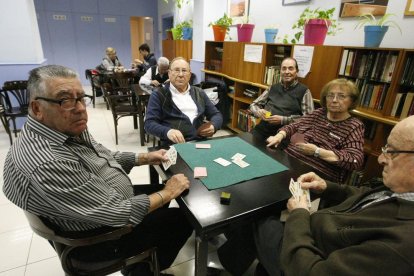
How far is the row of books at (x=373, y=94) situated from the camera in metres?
2.15

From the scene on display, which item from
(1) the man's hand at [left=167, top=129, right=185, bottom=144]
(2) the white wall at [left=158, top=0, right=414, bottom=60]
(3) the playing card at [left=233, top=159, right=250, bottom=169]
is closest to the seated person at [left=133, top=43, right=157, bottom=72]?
(2) the white wall at [left=158, top=0, right=414, bottom=60]

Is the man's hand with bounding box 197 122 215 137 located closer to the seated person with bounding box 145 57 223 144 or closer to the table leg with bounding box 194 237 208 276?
the seated person with bounding box 145 57 223 144

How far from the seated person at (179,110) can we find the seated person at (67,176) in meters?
0.83

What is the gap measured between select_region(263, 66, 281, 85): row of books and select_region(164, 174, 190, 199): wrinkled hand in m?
2.42

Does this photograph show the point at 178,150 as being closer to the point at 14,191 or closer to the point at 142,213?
the point at 142,213

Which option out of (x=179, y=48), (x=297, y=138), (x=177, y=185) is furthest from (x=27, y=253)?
(x=179, y=48)

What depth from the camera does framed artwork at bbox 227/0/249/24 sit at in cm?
414

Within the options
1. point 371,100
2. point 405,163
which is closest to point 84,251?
point 405,163

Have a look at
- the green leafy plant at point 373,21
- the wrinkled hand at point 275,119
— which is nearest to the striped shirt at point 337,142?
the wrinkled hand at point 275,119

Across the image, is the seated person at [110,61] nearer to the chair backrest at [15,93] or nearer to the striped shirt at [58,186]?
the chair backrest at [15,93]

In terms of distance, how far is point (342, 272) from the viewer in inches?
28.6

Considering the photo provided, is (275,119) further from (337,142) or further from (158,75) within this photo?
(158,75)

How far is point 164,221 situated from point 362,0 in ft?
9.47

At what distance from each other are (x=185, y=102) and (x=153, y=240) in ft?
4.21
